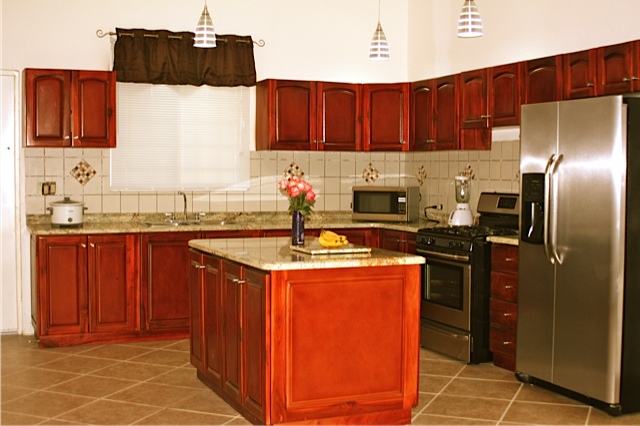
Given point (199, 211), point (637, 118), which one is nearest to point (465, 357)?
point (637, 118)

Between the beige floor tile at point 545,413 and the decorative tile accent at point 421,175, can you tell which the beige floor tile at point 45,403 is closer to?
the beige floor tile at point 545,413

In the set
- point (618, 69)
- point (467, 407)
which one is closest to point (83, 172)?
point (467, 407)

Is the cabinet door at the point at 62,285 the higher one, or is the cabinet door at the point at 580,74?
the cabinet door at the point at 580,74

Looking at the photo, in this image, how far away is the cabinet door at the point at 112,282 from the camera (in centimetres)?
672

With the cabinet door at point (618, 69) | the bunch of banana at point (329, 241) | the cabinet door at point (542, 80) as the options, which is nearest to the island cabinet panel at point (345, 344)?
the bunch of banana at point (329, 241)

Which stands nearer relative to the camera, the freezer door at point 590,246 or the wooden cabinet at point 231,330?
the wooden cabinet at point 231,330

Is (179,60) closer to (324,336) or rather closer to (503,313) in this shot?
(503,313)

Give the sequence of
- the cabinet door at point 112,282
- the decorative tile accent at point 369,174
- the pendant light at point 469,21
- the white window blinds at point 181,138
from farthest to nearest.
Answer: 1. the decorative tile accent at point 369,174
2. the white window blinds at point 181,138
3. the cabinet door at point 112,282
4. the pendant light at point 469,21


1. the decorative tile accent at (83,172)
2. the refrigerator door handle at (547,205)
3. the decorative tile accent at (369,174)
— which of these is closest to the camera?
the refrigerator door handle at (547,205)

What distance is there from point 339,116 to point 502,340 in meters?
2.74

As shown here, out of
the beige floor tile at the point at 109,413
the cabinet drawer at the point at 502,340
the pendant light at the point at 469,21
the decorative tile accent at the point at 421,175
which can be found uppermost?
the pendant light at the point at 469,21

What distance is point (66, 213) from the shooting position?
269 inches

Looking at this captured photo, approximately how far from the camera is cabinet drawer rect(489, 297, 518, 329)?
229 inches

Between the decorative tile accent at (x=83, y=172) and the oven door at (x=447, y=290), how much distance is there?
9.66 feet
